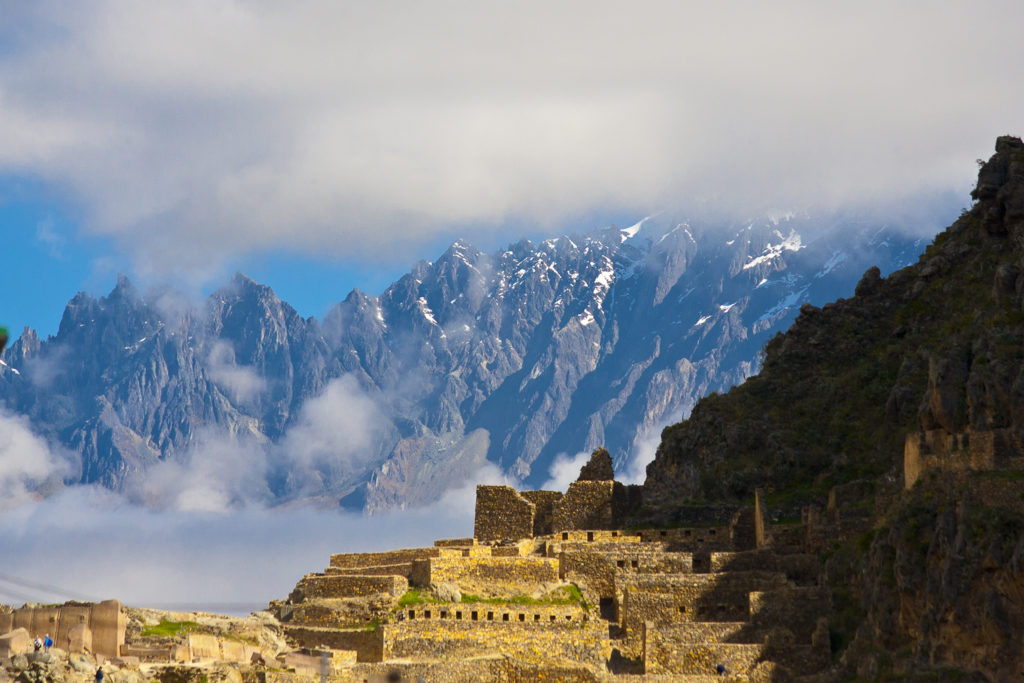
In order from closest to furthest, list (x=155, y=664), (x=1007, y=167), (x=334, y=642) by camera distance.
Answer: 1. (x=155, y=664)
2. (x=334, y=642)
3. (x=1007, y=167)

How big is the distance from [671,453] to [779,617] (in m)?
35.4

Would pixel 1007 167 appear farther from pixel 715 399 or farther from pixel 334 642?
pixel 334 642

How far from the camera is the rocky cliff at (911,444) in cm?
7856

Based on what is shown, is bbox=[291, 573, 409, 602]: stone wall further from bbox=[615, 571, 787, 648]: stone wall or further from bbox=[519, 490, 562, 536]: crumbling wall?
bbox=[519, 490, 562, 536]: crumbling wall

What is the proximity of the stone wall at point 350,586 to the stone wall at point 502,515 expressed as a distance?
19869 millimetres

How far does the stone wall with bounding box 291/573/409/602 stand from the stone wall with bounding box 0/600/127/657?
1576 cm

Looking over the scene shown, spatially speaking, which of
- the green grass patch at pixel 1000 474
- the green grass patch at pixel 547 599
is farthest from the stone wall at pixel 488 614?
the green grass patch at pixel 1000 474

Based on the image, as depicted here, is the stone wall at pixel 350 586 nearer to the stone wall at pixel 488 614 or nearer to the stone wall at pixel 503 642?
the stone wall at pixel 488 614

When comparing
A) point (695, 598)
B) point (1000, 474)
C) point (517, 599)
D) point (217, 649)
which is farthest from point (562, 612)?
point (1000, 474)

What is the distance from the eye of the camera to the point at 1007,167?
391 feet

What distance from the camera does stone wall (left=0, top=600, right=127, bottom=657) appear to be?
74938mm

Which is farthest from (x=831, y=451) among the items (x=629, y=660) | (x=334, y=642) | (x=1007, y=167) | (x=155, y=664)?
(x=155, y=664)

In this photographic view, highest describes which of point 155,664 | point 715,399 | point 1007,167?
point 1007,167

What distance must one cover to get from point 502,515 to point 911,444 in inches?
1056
